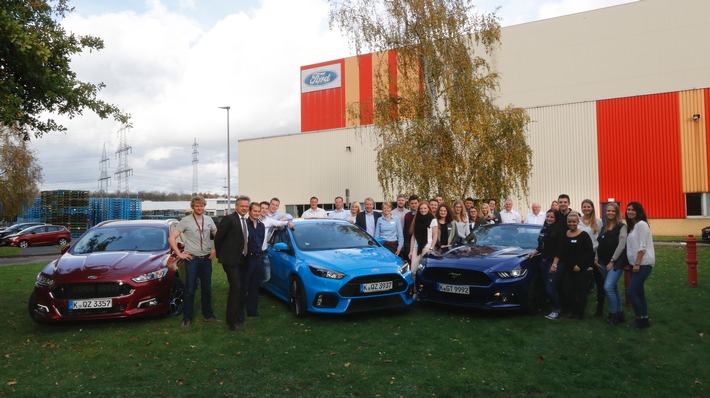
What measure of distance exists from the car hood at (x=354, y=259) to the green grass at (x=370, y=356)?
82 cm

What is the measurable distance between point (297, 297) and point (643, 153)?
2463 centimetres

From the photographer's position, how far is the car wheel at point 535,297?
7133 mm

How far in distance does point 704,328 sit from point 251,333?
6088mm

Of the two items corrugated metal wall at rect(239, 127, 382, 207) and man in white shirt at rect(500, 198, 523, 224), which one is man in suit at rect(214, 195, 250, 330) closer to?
man in white shirt at rect(500, 198, 523, 224)

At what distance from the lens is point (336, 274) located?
22.9 ft

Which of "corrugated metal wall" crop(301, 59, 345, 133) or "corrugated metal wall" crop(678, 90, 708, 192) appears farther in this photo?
"corrugated metal wall" crop(301, 59, 345, 133)

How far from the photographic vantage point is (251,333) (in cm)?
657

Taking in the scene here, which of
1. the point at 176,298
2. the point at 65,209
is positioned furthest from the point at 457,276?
the point at 65,209

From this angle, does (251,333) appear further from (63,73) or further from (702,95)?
(702,95)

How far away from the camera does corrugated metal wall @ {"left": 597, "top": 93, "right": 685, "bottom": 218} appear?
24859 millimetres

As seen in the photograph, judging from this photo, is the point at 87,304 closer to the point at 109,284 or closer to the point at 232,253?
the point at 109,284

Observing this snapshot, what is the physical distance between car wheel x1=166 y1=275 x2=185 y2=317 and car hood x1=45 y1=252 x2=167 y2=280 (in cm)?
48

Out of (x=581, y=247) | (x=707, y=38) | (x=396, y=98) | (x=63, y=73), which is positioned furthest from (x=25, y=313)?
(x=707, y=38)

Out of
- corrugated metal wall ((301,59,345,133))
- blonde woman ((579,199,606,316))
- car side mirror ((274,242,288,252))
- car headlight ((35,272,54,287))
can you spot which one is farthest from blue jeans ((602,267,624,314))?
corrugated metal wall ((301,59,345,133))
